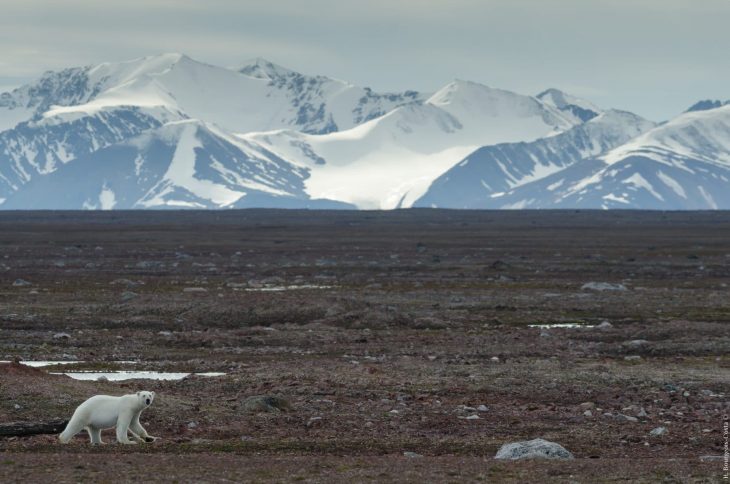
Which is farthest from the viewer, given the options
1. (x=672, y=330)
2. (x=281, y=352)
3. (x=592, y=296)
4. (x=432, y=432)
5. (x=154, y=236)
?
(x=154, y=236)

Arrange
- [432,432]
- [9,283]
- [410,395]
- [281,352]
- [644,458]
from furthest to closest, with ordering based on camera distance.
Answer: [9,283], [281,352], [410,395], [432,432], [644,458]

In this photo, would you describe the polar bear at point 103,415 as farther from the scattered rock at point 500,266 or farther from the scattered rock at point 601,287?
the scattered rock at point 500,266

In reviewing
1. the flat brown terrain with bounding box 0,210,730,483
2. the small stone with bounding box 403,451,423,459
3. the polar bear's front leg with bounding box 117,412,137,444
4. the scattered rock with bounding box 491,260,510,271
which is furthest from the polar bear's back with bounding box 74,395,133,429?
the scattered rock with bounding box 491,260,510,271

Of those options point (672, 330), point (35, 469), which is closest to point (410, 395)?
point (35, 469)

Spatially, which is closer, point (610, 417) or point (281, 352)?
point (610, 417)

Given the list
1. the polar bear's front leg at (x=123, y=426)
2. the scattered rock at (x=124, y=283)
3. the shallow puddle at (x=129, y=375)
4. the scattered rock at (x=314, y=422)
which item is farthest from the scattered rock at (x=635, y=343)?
the scattered rock at (x=124, y=283)

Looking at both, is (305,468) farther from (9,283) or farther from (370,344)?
(9,283)

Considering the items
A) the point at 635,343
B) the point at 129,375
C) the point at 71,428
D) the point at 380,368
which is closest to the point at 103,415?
the point at 71,428

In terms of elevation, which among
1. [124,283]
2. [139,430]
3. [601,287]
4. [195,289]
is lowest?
[601,287]

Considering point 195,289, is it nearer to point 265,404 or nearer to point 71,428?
point 265,404

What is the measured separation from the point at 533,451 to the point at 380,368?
1283cm

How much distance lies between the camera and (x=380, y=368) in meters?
34.9

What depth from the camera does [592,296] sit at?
6184cm

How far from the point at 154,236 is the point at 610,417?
129m
